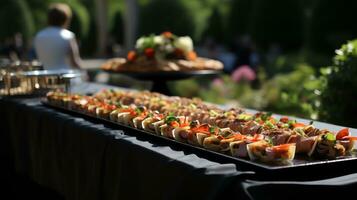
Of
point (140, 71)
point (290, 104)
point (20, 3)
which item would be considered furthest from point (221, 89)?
point (20, 3)

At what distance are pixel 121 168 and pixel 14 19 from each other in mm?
19936

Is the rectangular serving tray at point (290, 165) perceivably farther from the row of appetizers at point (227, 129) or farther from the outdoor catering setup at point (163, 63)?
the outdoor catering setup at point (163, 63)

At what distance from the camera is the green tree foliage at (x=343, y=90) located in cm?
408

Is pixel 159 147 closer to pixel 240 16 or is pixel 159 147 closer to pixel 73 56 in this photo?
pixel 73 56

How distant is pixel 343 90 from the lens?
4125 millimetres

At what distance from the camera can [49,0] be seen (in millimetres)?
26234

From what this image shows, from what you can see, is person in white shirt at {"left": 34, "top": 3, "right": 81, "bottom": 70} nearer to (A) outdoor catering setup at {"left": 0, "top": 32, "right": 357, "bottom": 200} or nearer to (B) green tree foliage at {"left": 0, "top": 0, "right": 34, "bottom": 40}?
(A) outdoor catering setup at {"left": 0, "top": 32, "right": 357, "bottom": 200}

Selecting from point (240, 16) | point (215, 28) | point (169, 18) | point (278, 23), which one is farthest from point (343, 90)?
point (215, 28)

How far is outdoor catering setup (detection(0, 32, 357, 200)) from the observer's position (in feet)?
6.44

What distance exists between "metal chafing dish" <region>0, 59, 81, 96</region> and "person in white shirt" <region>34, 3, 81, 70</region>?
14.3 inches

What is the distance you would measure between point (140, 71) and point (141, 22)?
1339 cm

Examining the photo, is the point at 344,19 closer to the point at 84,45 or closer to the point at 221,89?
the point at 221,89

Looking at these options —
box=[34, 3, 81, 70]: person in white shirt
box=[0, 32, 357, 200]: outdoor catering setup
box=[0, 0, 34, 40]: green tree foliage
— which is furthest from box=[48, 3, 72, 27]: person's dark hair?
box=[0, 0, 34, 40]: green tree foliage

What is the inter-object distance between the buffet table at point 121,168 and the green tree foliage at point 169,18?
44.0 feet
